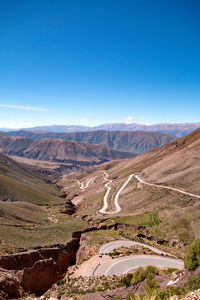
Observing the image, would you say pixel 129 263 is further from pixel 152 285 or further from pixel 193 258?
pixel 193 258

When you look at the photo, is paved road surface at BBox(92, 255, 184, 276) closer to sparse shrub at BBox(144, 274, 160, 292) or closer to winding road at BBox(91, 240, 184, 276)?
winding road at BBox(91, 240, 184, 276)

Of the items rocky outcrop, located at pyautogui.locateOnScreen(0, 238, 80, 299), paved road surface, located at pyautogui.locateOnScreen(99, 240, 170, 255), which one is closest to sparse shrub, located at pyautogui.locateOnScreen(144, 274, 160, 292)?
rocky outcrop, located at pyautogui.locateOnScreen(0, 238, 80, 299)

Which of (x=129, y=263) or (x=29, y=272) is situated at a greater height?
(x=129, y=263)

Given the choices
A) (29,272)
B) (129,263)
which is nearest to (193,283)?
(129,263)

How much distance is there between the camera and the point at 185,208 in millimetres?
55719

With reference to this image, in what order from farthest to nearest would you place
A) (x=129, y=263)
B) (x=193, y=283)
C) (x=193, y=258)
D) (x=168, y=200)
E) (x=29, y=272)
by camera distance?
(x=168, y=200), (x=129, y=263), (x=29, y=272), (x=193, y=258), (x=193, y=283)

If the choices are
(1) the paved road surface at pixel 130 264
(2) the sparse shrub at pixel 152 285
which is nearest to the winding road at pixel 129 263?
(1) the paved road surface at pixel 130 264

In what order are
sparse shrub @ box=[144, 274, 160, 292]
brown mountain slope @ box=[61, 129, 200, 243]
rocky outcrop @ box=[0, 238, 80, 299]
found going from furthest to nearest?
brown mountain slope @ box=[61, 129, 200, 243], rocky outcrop @ box=[0, 238, 80, 299], sparse shrub @ box=[144, 274, 160, 292]

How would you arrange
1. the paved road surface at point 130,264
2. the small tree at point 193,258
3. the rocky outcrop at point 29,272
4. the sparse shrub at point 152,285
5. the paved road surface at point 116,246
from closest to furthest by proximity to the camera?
1. the small tree at point 193,258
2. the sparse shrub at point 152,285
3. the rocky outcrop at point 29,272
4. the paved road surface at point 130,264
5. the paved road surface at point 116,246

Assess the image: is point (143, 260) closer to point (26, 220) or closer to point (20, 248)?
point (20, 248)

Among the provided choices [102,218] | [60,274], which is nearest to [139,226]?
[102,218]

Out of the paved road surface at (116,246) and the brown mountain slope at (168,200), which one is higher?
the brown mountain slope at (168,200)

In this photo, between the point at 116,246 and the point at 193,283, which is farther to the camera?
the point at 116,246

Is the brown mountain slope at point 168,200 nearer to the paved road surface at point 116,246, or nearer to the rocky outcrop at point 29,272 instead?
the paved road surface at point 116,246
